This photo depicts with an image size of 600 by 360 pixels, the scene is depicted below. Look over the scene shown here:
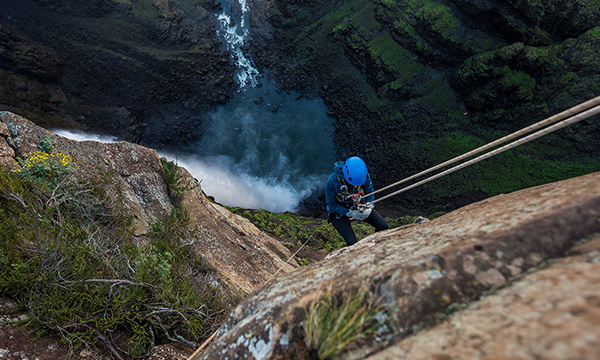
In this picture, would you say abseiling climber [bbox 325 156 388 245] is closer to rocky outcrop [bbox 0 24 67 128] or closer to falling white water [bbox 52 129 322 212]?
falling white water [bbox 52 129 322 212]

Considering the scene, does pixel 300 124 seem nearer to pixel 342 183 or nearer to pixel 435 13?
pixel 435 13

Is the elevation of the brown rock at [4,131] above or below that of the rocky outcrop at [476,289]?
above

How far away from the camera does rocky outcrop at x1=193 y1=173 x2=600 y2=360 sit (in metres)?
1.35

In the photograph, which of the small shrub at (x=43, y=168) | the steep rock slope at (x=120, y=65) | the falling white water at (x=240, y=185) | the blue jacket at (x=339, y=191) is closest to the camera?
the small shrub at (x=43, y=168)

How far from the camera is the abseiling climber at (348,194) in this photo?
5.43 meters

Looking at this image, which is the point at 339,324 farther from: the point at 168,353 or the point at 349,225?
the point at 349,225

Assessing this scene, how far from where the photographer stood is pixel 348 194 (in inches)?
229

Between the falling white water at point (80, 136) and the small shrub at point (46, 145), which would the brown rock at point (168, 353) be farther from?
the falling white water at point (80, 136)

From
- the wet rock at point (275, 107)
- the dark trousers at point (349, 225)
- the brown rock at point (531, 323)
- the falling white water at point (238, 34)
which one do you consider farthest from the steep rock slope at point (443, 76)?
the brown rock at point (531, 323)

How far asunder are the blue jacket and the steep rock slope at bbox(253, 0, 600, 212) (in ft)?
81.1

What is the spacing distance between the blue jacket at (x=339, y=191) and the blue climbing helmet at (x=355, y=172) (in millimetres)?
314

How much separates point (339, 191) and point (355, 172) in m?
0.72

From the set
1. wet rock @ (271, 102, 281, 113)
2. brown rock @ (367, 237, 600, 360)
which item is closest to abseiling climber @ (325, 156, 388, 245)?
brown rock @ (367, 237, 600, 360)

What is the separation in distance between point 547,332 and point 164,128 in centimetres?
3798
